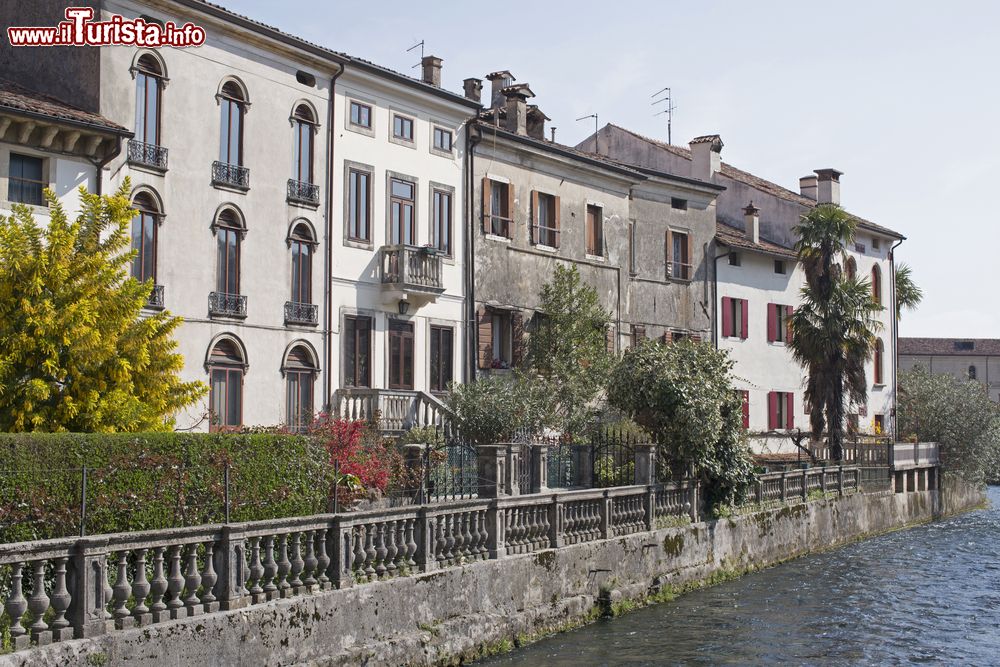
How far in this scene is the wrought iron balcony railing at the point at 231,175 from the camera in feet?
81.9

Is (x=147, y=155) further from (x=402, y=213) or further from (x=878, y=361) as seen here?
(x=878, y=361)

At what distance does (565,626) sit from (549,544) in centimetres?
127

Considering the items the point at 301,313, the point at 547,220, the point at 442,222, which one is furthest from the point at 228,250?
the point at 547,220

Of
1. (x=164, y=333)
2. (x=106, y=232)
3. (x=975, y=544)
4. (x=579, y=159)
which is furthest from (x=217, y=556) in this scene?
(x=975, y=544)

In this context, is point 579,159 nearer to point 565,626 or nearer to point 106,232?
point 106,232

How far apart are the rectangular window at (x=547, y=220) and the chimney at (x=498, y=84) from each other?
12.8 ft

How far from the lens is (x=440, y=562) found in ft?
51.7

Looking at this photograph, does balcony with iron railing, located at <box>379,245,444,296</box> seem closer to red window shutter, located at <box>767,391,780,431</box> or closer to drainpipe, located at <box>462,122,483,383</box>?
drainpipe, located at <box>462,122,483,383</box>

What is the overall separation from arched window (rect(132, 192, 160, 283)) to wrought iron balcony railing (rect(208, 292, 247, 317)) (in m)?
1.55

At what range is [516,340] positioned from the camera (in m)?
32.6

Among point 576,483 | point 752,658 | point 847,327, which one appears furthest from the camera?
point 847,327

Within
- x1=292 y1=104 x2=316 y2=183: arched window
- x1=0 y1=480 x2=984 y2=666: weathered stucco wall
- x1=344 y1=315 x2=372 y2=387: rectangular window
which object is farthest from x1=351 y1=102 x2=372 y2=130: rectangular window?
x1=0 y1=480 x2=984 y2=666: weathered stucco wall

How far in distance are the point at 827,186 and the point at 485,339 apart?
26444 mm

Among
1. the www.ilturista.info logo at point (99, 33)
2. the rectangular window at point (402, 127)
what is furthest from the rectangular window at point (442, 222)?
the www.ilturista.info logo at point (99, 33)
